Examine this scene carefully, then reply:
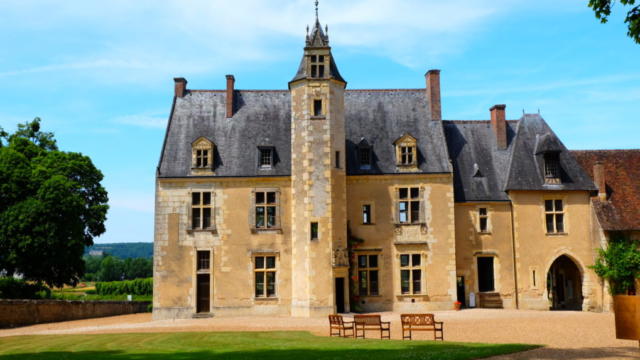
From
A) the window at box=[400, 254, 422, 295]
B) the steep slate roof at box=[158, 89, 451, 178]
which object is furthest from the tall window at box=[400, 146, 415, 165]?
the window at box=[400, 254, 422, 295]

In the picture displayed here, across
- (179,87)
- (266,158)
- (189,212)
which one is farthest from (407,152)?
(179,87)

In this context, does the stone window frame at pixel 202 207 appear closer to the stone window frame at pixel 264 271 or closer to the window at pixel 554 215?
the stone window frame at pixel 264 271

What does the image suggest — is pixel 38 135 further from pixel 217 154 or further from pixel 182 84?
pixel 217 154

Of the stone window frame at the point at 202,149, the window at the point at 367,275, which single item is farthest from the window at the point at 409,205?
the stone window frame at the point at 202,149

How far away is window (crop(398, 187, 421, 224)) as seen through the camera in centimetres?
2955

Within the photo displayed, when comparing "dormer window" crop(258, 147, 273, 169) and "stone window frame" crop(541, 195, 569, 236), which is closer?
"dormer window" crop(258, 147, 273, 169)

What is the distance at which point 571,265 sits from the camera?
106 feet

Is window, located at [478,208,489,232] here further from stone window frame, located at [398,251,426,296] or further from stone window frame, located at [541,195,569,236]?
stone window frame, located at [398,251,426,296]

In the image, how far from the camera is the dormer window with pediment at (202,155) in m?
29.4

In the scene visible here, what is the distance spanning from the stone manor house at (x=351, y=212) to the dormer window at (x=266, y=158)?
7cm

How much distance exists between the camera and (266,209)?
2905cm

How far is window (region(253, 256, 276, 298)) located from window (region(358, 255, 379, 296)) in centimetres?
423

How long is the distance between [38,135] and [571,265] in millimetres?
35803

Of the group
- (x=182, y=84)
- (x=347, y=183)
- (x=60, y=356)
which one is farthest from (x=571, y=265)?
(x=60, y=356)
